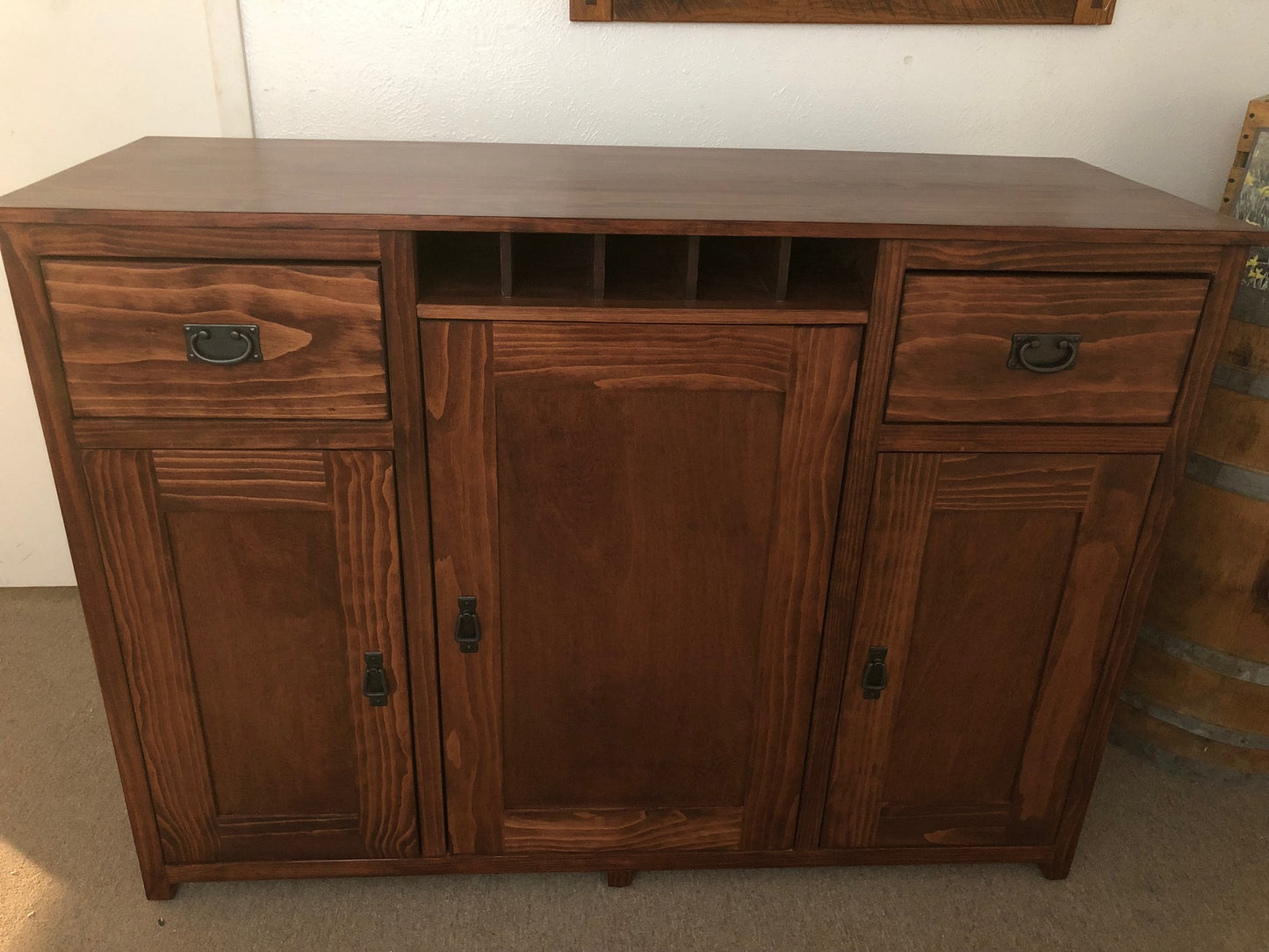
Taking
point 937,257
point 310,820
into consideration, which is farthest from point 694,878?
point 937,257

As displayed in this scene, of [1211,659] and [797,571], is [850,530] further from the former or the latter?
[1211,659]

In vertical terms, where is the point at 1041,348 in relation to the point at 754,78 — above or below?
below

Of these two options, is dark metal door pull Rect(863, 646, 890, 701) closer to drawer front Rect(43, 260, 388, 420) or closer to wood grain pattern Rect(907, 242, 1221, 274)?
wood grain pattern Rect(907, 242, 1221, 274)

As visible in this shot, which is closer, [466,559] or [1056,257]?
[1056,257]

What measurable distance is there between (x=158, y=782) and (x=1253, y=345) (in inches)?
67.0

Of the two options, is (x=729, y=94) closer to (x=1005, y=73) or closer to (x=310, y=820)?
(x=1005, y=73)

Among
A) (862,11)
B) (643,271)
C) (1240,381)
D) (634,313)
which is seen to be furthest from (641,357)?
(1240,381)

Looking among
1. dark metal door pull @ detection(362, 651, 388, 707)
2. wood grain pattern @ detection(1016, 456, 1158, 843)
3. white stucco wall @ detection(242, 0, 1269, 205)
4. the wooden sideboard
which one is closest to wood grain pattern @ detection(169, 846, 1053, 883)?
the wooden sideboard

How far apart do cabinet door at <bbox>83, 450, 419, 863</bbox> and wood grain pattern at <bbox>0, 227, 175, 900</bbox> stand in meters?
0.01

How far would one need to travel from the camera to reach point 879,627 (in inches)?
51.4

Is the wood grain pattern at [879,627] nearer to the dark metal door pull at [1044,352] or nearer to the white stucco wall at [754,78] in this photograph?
the dark metal door pull at [1044,352]

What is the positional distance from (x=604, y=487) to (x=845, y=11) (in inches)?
36.2

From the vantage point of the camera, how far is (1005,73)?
160cm

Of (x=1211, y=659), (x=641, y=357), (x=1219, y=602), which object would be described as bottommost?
(x=1211, y=659)
